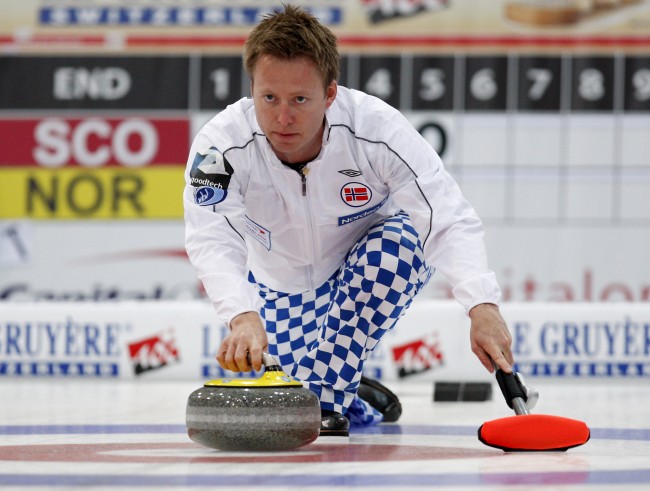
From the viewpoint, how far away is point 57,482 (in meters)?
1.83

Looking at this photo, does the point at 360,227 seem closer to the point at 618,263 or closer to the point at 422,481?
the point at 422,481

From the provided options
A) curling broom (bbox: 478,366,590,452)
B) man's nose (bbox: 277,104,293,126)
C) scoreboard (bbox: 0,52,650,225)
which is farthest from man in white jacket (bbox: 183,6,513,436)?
scoreboard (bbox: 0,52,650,225)

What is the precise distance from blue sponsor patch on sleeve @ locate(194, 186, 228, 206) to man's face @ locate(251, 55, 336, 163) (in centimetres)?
19

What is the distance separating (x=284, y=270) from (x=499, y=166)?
398 centimetres

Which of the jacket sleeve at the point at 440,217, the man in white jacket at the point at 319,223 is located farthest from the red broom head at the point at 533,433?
the jacket sleeve at the point at 440,217

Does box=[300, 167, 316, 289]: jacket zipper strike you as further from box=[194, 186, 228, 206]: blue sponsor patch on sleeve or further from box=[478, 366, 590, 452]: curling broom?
box=[478, 366, 590, 452]: curling broom

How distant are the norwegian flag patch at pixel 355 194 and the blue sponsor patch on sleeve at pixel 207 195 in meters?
0.36

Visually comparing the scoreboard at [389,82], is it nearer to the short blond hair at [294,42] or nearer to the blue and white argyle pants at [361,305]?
the blue and white argyle pants at [361,305]

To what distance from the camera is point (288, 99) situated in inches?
99.2

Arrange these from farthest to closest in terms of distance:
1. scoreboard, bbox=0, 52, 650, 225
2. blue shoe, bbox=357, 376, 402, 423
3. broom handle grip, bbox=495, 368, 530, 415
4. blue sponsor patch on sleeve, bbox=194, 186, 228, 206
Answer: scoreboard, bbox=0, 52, 650, 225 < blue shoe, bbox=357, 376, 402, 423 < blue sponsor patch on sleeve, bbox=194, 186, 228, 206 < broom handle grip, bbox=495, 368, 530, 415

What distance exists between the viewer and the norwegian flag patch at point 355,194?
9.35 ft

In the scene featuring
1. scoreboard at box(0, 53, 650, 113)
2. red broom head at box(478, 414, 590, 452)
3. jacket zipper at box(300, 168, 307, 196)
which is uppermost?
scoreboard at box(0, 53, 650, 113)

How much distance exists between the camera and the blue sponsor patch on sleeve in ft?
8.71

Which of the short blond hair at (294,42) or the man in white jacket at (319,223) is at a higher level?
the short blond hair at (294,42)
